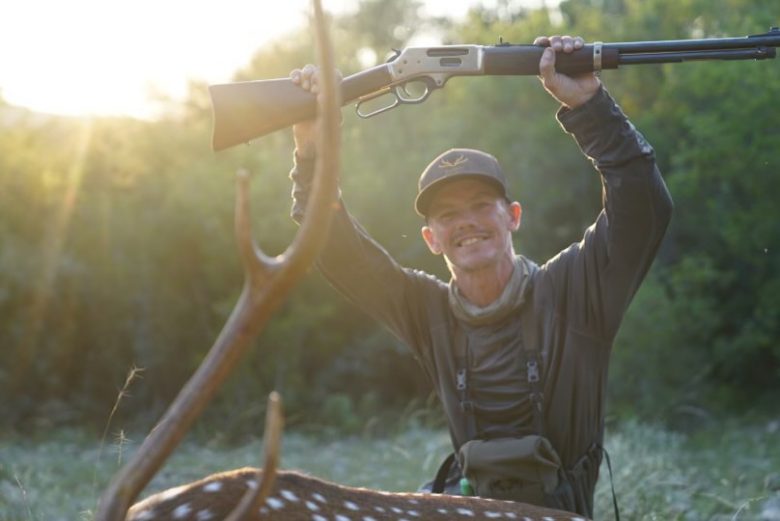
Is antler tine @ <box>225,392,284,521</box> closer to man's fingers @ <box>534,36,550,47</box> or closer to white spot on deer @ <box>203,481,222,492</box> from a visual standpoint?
white spot on deer @ <box>203,481,222,492</box>

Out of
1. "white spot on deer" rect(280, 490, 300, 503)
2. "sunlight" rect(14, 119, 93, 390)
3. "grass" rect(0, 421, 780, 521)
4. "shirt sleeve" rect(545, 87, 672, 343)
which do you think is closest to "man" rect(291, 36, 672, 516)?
"shirt sleeve" rect(545, 87, 672, 343)

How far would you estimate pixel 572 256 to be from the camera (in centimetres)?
519

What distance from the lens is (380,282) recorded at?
5492 mm

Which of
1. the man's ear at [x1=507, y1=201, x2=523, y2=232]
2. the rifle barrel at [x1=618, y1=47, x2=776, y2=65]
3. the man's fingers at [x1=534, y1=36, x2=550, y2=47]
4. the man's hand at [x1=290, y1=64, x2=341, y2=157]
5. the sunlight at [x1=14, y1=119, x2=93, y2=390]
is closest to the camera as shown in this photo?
the man's hand at [x1=290, y1=64, x2=341, y2=157]

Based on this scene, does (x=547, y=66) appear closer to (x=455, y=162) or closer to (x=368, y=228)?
(x=455, y=162)

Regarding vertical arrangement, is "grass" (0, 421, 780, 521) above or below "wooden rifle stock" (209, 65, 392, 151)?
below

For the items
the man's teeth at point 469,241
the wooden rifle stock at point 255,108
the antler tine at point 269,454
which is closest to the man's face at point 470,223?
the man's teeth at point 469,241

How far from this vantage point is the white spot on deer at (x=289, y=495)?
322 centimetres

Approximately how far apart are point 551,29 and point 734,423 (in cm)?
809

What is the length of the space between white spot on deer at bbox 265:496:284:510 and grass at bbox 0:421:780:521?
112cm

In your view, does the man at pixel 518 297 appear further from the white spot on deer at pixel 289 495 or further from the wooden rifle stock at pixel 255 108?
the white spot on deer at pixel 289 495

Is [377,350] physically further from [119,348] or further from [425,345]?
[425,345]

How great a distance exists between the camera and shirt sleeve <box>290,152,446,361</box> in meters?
5.41

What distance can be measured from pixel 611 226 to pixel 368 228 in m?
14.4
